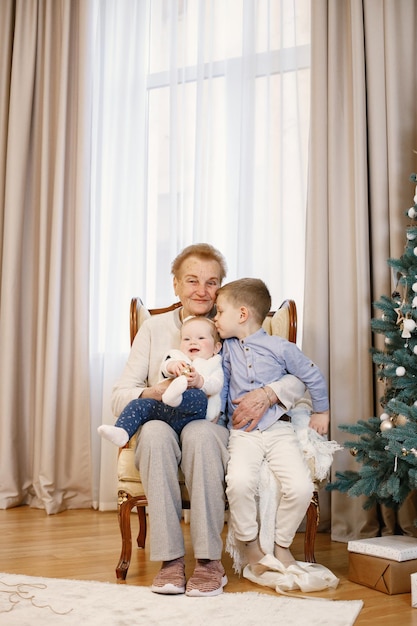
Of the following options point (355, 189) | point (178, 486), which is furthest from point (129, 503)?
point (355, 189)

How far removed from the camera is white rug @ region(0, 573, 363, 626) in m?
2.00

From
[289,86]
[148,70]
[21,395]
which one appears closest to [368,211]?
[289,86]

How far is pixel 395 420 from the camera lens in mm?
2623

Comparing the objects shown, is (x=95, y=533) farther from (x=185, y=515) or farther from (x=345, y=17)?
(x=345, y=17)

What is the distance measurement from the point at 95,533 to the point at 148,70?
232cm

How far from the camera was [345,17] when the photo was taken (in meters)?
3.37

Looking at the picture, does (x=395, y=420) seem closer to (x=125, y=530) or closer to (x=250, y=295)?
(x=250, y=295)

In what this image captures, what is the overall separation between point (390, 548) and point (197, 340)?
36.1 inches

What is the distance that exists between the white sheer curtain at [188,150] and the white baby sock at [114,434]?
4.59 ft

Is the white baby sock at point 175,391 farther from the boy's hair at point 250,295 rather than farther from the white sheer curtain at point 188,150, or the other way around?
the white sheer curtain at point 188,150

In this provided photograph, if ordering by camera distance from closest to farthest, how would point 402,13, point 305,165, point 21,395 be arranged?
point 402,13 < point 305,165 < point 21,395

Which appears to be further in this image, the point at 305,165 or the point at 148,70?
the point at 148,70

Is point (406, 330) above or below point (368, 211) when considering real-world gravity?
below

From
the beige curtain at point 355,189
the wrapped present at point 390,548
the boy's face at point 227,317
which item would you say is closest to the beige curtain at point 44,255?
the beige curtain at point 355,189
